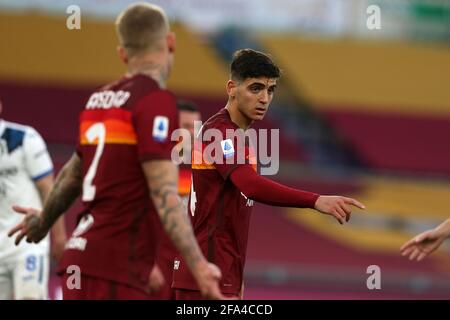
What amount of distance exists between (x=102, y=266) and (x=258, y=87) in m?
1.89

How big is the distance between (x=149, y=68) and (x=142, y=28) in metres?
0.21

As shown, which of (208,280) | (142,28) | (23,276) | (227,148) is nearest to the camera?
(208,280)

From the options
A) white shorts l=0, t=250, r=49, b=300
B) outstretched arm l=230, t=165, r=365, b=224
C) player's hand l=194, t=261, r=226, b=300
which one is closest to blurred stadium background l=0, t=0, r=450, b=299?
white shorts l=0, t=250, r=49, b=300

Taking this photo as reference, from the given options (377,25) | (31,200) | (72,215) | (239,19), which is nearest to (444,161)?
(377,25)

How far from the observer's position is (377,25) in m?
22.1

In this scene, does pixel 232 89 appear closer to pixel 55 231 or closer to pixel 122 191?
pixel 122 191

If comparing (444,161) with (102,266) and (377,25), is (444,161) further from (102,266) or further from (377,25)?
(102,266)

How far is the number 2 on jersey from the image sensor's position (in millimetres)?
5719

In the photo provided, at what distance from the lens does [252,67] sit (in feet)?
23.2

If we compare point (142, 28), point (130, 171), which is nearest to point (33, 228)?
point (130, 171)

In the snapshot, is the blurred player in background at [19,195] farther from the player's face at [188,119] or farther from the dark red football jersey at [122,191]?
the dark red football jersey at [122,191]

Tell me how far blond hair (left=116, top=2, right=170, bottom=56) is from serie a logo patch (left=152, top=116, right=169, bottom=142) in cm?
40

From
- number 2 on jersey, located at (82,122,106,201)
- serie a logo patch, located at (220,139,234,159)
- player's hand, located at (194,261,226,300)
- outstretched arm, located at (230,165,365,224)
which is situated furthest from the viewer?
serie a logo patch, located at (220,139,234,159)

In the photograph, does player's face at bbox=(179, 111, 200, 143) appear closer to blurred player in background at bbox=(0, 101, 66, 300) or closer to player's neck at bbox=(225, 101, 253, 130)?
blurred player in background at bbox=(0, 101, 66, 300)
